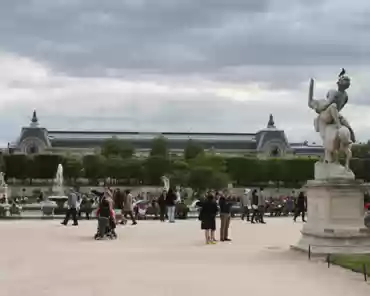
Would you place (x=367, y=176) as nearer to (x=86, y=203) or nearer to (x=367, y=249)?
(x=86, y=203)

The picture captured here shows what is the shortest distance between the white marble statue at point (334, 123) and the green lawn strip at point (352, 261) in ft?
6.97

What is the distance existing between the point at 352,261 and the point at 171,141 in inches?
4984

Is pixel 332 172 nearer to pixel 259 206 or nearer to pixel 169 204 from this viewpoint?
pixel 259 206

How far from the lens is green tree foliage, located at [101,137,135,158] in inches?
4483

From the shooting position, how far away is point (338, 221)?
14352 mm

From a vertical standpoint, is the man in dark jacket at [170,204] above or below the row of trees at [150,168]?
below

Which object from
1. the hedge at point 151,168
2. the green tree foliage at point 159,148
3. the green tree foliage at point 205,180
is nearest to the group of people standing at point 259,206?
the green tree foliage at point 205,180

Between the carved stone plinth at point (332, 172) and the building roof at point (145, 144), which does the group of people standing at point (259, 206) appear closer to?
the carved stone plinth at point (332, 172)

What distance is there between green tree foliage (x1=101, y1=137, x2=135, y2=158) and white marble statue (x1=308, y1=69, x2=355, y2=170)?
97.9m

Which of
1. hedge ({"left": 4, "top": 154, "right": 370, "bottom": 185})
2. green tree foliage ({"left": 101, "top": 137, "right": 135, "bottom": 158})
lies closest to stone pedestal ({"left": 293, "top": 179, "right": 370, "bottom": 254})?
hedge ({"left": 4, "top": 154, "right": 370, "bottom": 185})

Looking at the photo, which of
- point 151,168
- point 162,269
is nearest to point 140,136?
point 151,168

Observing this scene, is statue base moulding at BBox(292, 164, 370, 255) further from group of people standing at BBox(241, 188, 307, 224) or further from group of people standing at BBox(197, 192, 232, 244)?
group of people standing at BBox(241, 188, 307, 224)

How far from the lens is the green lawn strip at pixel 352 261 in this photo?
1178cm

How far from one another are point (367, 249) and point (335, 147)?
1994 mm
